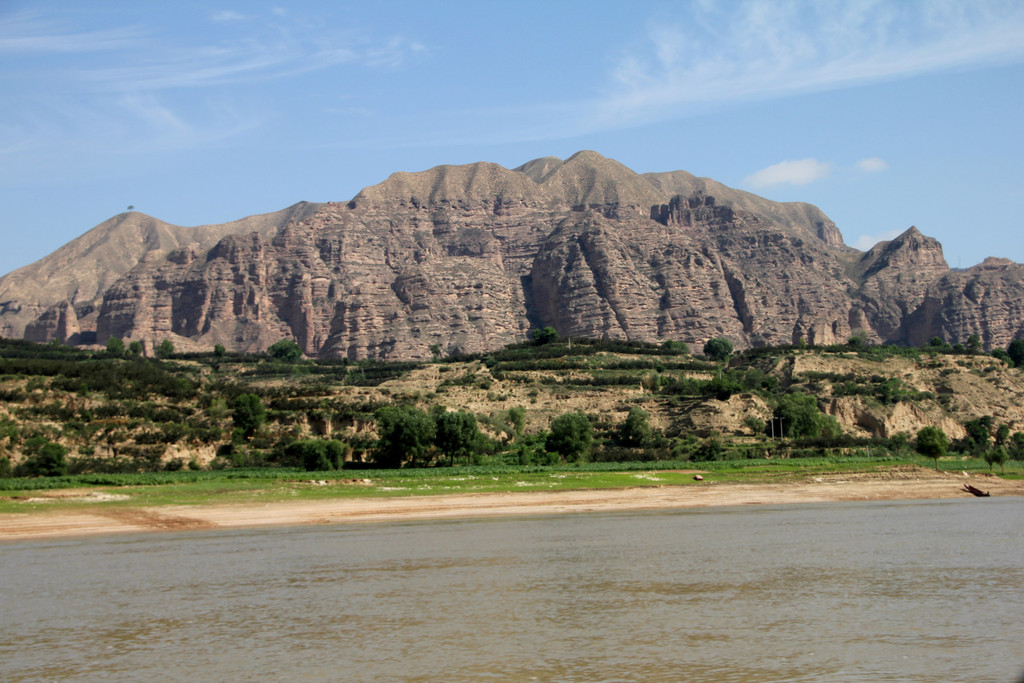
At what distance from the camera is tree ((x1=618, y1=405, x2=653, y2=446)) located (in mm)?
80438

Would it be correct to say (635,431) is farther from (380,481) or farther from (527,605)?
(527,605)

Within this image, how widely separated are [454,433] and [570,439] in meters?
9.42

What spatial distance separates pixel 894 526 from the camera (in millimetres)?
39000

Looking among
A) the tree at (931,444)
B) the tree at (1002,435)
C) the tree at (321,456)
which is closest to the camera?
the tree at (321,456)

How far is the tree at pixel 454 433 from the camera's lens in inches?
2675

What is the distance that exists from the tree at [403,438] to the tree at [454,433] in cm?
79

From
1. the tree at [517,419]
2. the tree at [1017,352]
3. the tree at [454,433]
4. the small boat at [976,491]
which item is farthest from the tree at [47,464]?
the tree at [1017,352]

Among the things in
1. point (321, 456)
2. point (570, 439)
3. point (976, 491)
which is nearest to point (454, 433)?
point (570, 439)

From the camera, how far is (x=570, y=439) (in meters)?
70.2

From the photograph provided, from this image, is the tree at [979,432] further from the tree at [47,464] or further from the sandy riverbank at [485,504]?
the tree at [47,464]

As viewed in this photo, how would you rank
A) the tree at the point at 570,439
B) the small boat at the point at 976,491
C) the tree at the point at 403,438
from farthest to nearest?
1. the tree at the point at 570,439
2. the tree at the point at 403,438
3. the small boat at the point at 976,491

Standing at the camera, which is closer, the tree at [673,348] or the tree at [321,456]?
the tree at [321,456]

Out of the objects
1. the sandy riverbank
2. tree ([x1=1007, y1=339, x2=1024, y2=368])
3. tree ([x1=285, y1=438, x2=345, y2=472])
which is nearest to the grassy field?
the sandy riverbank

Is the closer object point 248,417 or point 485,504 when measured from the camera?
point 485,504
